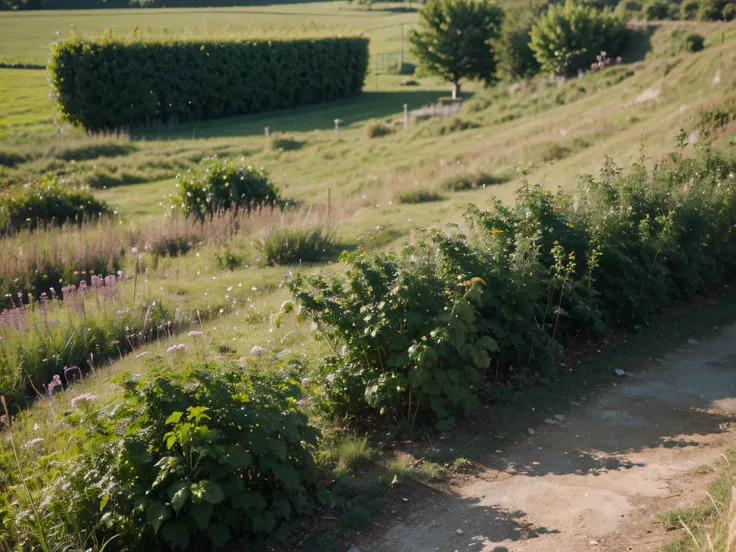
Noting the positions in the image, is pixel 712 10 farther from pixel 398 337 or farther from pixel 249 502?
pixel 249 502

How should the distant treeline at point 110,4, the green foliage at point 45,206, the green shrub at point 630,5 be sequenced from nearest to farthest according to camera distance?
the green foliage at point 45,206
the distant treeline at point 110,4
the green shrub at point 630,5

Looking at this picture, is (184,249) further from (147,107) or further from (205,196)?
(147,107)

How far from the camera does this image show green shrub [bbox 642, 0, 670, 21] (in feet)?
164

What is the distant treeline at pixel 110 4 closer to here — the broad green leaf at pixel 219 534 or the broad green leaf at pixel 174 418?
the broad green leaf at pixel 174 418

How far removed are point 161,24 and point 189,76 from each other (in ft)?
20.2

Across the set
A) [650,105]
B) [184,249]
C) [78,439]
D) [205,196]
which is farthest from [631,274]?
[650,105]

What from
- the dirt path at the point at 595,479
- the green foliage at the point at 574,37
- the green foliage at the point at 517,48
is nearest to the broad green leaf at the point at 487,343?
the dirt path at the point at 595,479

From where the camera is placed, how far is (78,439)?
15.7ft

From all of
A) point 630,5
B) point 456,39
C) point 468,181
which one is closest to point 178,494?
point 468,181

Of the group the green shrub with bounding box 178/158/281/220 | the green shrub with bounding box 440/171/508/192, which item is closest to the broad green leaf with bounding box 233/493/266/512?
the green shrub with bounding box 178/158/281/220

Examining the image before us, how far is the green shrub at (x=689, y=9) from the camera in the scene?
4838 centimetres

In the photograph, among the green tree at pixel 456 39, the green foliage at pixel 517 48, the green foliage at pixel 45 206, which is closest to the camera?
the green foliage at pixel 45 206

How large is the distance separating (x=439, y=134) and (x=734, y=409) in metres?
22.7

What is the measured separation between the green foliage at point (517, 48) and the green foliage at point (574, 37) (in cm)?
296
